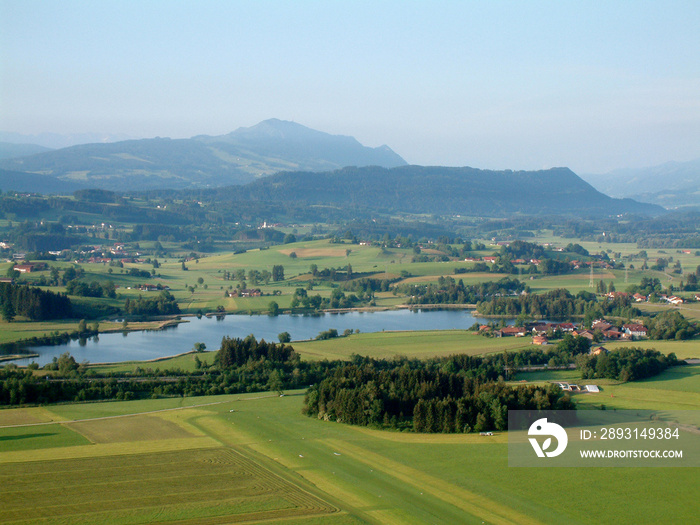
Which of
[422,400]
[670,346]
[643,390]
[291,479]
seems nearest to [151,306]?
[670,346]

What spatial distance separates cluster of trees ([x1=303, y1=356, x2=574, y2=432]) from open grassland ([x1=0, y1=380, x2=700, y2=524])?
1.97 ft

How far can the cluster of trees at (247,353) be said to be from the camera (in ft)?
87.1

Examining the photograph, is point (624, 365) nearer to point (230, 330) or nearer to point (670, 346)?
point (670, 346)

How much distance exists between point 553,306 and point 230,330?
56.3 ft

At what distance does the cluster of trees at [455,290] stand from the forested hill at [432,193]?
285 feet

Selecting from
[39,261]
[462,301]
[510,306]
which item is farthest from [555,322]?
[39,261]

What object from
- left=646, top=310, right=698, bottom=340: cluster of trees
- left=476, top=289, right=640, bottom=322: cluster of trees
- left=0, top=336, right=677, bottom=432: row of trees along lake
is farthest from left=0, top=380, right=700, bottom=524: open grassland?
left=476, top=289, right=640, bottom=322: cluster of trees

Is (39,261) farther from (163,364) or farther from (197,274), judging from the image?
(163,364)

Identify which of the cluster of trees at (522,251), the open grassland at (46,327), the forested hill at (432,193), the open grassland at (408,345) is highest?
the forested hill at (432,193)

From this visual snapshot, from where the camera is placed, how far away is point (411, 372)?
824 inches

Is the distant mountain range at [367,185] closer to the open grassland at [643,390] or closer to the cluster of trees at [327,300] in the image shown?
the cluster of trees at [327,300]

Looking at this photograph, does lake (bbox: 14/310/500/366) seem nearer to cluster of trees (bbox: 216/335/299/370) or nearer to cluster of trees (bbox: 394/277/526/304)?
cluster of trees (bbox: 394/277/526/304)

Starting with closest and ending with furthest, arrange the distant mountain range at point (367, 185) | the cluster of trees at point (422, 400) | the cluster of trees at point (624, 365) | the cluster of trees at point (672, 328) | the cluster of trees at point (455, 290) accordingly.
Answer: the cluster of trees at point (422, 400) → the cluster of trees at point (624, 365) → the cluster of trees at point (672, 328) → the cluster of trees at point (455, 290) → the distant mountain range at point (367, 185)

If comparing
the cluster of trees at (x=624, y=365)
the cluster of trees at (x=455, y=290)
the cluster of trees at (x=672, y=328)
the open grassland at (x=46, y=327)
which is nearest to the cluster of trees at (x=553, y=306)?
the cluster of trees at (x=455, y=290)
